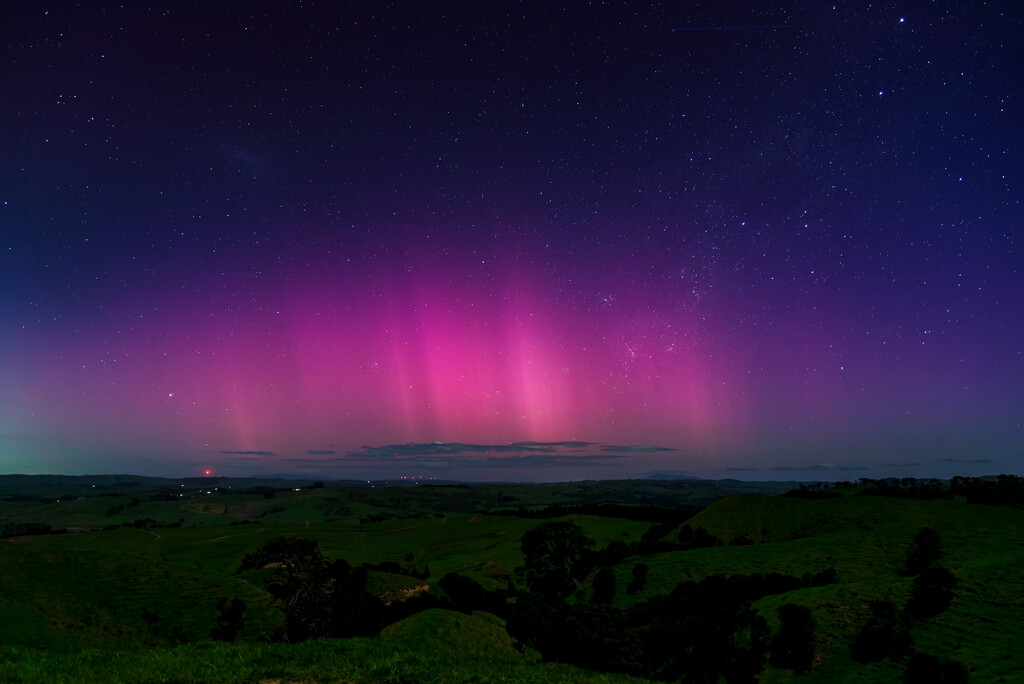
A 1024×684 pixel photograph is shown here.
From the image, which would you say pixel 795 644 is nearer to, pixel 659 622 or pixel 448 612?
pixel 659 622

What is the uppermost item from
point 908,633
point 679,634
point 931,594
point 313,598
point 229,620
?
point 931,594

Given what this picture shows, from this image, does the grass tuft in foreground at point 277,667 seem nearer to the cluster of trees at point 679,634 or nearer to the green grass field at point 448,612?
the green grass field at point 448,612

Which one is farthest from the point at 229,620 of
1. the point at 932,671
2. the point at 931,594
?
the point at 931,594

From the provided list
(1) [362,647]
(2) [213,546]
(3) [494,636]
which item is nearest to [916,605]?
(3) [494,636]

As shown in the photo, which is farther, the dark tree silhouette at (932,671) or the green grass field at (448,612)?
the dark tree silhouette at (932,671)

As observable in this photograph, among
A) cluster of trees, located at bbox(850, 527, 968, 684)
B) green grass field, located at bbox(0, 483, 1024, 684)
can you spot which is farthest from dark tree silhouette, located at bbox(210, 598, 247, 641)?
cluster of trees, located at bbox(850, 527, 968, 684)

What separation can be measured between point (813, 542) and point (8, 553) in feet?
427

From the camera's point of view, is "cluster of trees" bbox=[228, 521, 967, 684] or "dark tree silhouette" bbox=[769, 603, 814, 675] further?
"dark tree silhouette" bbox=[769, 603, 814, 675]

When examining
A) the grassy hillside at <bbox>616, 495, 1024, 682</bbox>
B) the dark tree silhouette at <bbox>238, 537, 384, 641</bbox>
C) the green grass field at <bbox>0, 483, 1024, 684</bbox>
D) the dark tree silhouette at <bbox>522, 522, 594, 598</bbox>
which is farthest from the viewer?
the dark tree silhouette at <bbox>522, 522, 594, 598</bbox>

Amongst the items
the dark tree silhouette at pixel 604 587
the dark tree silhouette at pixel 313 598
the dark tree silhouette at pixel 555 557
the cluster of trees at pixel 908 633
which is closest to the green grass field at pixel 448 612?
the cluster of trees at pixel 908 633

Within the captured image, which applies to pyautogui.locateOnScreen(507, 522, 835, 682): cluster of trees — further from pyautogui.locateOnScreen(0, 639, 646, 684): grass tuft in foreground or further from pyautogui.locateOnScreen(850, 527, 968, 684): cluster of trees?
pyautogui.locateOnScreen(0, 639, 646, 684): grass tuft in foreground

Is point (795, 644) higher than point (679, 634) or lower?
lower

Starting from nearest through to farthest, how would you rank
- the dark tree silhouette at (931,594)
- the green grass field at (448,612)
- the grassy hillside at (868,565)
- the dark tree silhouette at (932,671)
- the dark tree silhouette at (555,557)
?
the green grass field at (448,612), the dark tree silhouette at (932,671), the grassy hillside at (868,565), the dark tree silhouette at (931,594), the dark tree silhouette at (555,557)

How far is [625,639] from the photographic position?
37750mm
